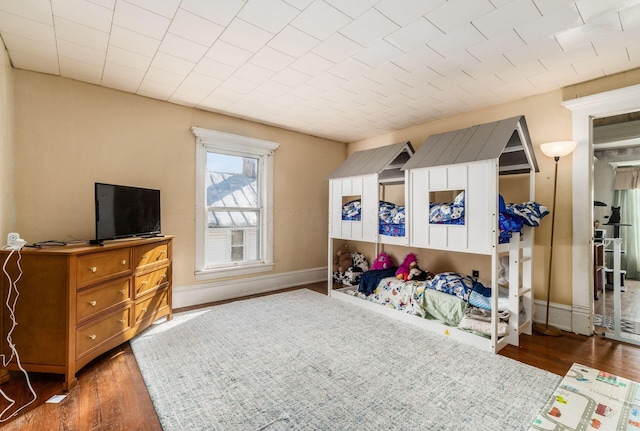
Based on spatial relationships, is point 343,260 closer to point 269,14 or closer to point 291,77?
point 291,77

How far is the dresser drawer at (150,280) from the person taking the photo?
277cm

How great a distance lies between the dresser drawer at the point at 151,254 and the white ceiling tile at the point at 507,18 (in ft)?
11.3

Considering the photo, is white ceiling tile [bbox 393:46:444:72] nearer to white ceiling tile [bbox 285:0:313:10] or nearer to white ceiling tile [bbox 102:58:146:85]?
white ceiling tile [bbox 285:0:313:10]

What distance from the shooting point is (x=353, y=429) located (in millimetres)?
1634

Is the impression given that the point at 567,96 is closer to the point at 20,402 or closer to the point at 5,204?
the point at 20,402

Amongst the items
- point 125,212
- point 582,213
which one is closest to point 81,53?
point 125,212

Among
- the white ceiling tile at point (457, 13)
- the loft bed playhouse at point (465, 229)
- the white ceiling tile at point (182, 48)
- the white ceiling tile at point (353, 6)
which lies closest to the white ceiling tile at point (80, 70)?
the white ceiling tile at point (182, 48)

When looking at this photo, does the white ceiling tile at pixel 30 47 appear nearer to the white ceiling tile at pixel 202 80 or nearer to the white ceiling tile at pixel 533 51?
the white ceiling tile at pixel 202 80

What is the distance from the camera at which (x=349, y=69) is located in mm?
2811

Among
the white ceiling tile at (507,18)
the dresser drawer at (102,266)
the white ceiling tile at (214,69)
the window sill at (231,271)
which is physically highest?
the white ceiling tile at (214,69)

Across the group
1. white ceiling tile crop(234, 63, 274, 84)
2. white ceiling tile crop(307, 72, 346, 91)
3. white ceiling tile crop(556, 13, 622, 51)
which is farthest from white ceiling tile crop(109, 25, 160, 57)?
white ceiling tile crop(556, 13, 622, 51)

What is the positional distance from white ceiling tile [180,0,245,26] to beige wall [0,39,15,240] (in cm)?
180

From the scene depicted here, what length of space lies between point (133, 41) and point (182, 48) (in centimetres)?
37

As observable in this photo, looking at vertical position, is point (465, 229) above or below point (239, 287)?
above
